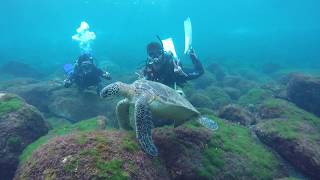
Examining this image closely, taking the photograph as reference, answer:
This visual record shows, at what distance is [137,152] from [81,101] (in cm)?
763

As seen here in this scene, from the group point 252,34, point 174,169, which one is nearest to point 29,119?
point 174,169

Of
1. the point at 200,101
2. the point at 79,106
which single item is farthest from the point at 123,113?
the point at 200,101

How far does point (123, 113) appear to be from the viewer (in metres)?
6.41

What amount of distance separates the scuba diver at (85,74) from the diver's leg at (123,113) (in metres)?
5.90

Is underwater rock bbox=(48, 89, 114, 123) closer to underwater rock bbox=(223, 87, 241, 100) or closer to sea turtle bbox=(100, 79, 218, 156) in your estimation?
sea turtle bbox=(100, 79, 218, 156)

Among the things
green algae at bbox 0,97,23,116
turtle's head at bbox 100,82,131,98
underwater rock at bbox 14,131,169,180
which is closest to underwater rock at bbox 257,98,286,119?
turtle's head at bbox 100,82,131,98

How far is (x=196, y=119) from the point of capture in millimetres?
7125

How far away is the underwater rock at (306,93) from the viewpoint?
11477mm

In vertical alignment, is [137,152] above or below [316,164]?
above

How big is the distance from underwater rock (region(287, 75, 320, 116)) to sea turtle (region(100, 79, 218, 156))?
6.80 m

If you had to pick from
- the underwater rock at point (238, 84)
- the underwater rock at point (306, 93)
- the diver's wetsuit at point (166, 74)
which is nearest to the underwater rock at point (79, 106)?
the diver's wetsuit at point (166, 74)

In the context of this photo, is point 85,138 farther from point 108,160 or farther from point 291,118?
point 291,118

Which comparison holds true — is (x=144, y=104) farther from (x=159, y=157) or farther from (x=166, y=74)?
(x=166, y=74)

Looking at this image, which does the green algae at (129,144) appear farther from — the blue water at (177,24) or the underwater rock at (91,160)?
the blue water at (177,24)
